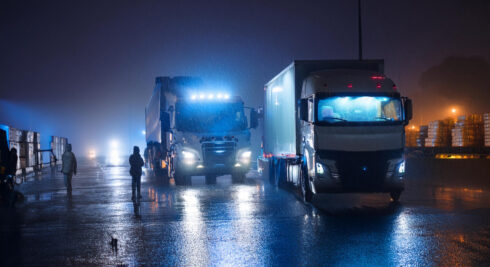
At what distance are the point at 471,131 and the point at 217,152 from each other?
35.2 feet

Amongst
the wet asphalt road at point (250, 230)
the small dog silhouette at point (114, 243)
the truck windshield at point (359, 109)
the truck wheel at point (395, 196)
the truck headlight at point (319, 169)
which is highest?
the truck windshield at point (359, 109)

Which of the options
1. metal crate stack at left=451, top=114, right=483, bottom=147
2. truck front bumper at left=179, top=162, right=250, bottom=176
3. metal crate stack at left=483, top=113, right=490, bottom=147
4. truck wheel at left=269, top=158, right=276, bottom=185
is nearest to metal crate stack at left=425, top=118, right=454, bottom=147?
metal crate stack at left=451, top=114, right=483, bottom=147

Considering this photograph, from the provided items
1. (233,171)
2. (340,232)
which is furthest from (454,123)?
(340,232)

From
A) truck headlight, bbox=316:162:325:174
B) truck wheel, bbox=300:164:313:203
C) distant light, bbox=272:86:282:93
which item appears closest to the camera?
truck headlight, bbox=316:162:325:174

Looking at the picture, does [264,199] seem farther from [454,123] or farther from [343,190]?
[454,123]

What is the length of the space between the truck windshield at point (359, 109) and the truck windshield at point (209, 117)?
755 cm

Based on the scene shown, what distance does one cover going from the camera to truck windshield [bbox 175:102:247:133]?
19281mm

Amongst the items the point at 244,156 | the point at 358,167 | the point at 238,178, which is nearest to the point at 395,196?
the point at 358,167

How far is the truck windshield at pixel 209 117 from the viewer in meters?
19.3

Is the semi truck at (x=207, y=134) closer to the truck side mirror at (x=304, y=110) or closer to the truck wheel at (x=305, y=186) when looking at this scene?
the truck wheel at (x=305, y=186)

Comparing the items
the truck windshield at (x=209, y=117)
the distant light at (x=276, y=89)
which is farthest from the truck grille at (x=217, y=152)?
the distant light at (x=276, y=89)

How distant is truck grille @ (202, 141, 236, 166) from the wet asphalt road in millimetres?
3259

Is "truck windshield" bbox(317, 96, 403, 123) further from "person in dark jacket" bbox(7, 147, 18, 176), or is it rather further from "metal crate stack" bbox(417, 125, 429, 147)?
"metal crate stack" bbox(417, 125, 429, 147)

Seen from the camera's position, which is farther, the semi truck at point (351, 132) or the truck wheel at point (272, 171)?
the truck wheel at point (272, 171)
